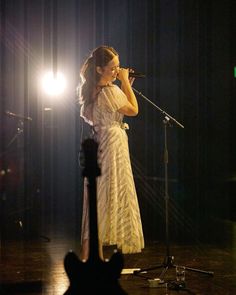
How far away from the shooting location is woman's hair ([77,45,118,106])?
3305 millimetres

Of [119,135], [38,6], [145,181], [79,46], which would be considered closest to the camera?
[119,135]

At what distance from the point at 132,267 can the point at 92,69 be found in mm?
1648

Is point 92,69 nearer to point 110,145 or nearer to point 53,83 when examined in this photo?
point 110,145

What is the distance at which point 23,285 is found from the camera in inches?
133

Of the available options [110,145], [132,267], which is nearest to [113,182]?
[110,145]

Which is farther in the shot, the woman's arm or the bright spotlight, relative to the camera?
the bright spotlight

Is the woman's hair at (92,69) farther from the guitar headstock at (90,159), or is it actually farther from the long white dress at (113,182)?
the guitar headstock at (90,159)

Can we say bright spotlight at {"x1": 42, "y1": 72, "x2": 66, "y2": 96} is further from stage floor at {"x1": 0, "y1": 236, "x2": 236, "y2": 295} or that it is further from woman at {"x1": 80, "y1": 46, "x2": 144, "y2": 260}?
woman at {"x1": 80, "y1": 46, "x2": 144, "y2": 260}

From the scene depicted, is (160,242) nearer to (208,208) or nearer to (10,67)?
(208,208)

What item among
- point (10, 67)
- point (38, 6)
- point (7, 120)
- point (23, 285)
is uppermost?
point (38, 6)

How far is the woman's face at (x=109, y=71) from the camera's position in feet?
10.9

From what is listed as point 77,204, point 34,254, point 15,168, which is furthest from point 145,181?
point 34,254

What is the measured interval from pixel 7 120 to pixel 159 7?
3.36 metres

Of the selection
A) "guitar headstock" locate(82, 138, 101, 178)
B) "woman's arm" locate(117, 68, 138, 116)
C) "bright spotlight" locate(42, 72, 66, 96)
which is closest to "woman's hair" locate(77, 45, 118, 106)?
"woman's arm" locate(117, 68, 138, 116)
